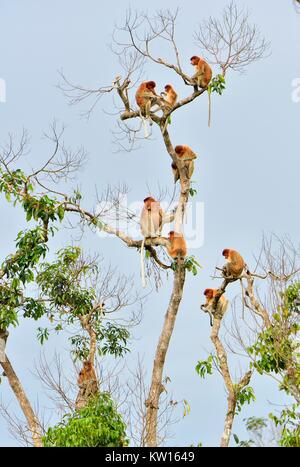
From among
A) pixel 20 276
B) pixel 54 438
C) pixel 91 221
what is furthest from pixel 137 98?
pixel 54 438

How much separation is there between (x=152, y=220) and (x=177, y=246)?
599 mm

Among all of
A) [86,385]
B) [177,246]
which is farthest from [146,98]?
[86,385]

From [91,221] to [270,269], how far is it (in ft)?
8.32

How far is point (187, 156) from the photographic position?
1324 cm

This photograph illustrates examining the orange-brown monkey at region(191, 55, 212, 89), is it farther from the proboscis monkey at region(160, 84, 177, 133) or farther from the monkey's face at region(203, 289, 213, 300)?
the monkey's face at region(203, 289, 213, 300)

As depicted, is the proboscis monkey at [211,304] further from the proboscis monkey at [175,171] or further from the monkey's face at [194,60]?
the monkey's face at [194,60]

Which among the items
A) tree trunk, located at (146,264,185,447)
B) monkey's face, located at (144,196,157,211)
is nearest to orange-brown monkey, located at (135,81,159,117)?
monkey's face, located at (144,196,157,211)

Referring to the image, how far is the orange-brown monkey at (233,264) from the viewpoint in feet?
41.1

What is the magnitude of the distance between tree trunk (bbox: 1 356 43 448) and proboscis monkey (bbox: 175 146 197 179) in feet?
11.8

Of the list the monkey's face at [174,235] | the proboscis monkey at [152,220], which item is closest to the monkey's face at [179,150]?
the proboscis monkey at [152,220]

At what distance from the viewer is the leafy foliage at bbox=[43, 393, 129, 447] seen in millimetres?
10586

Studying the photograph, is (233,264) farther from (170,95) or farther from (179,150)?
(170,95)
